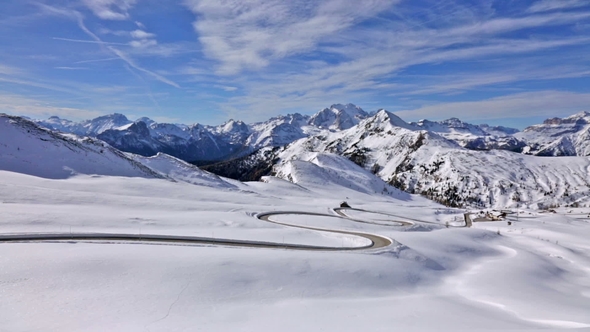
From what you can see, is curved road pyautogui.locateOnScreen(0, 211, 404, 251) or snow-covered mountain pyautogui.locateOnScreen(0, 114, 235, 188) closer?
curved road pyautogui.locateOnScreen(0, 211, 404, 251)

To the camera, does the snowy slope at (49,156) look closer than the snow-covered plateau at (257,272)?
No

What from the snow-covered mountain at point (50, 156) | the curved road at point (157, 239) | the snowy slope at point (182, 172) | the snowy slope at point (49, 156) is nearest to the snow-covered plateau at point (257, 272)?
the curved road at point (157, 239)

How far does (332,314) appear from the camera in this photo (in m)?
19.7

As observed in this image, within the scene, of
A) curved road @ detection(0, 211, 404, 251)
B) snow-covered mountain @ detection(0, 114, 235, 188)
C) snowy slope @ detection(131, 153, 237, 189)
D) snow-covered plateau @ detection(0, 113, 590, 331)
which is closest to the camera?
snow-covered plateau @ detection(0, 113, 590, 331)

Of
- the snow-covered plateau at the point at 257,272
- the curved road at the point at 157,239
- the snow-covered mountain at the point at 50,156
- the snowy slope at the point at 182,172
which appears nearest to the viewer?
the snow-covered plateau at the point at 257,272

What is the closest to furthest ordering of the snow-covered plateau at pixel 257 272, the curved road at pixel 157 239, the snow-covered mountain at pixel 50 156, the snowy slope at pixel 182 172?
the snow-covered plateau at pixel 257 272
the curved road at pixel 157 239
the snow-covered mountain at pixel 50 156
the snowy slope at pixel 182 172

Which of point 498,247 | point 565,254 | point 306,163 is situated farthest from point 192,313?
point 306,163

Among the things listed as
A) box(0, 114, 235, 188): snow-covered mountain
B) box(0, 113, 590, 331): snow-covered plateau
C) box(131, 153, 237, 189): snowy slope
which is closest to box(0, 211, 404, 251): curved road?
box(0, 113, 590, 331): snow-covered plateau

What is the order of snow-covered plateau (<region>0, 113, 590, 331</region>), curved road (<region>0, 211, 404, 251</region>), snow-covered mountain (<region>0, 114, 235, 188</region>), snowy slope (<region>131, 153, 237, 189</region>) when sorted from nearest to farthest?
1. snow-covered plateau (<region>0, 113, 590, 331</region>)
2. curved road (<region>0, 211, 404, 251</region>)
3. snow-covered mountain (<region>0, 114, 235, 188</region>)
4. snowy slope (<region>131, 153, 237, 189</region>)

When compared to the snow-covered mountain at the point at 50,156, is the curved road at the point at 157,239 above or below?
below

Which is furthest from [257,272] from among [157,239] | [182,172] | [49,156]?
[182,172]

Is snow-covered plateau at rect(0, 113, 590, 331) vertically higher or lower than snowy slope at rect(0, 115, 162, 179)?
lower

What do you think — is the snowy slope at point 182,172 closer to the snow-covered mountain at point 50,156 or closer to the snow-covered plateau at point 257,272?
the snow-covered mountain at point 50,156

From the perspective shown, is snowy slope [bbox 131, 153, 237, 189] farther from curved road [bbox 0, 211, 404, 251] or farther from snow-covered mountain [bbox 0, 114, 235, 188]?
curved road [bbox 0, 211, 404, 251]
